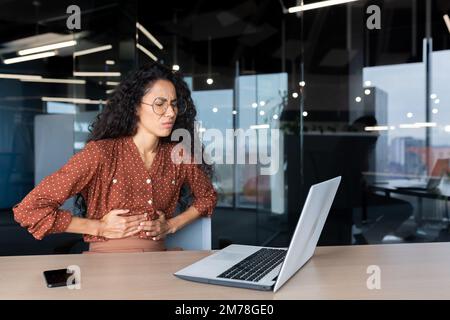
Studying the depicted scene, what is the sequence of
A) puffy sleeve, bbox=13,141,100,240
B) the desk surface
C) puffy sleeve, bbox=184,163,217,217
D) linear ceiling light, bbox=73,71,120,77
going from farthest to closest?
linear ceiling light, bbox=73,71,120,77 → puffy sleeve, bbox=184,163,217,217 → puffy sleeve, bbox=13,141,100,240 → the desk surface

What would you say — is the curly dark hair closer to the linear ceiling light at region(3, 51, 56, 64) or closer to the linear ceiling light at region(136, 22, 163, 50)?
the linear ceiling light at region(3, 51, 56, 64)

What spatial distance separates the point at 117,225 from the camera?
5.30 ft

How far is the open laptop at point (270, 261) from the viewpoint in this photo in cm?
100

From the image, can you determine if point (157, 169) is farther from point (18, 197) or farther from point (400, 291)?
point (18, 197)

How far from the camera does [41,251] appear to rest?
3.79 metres

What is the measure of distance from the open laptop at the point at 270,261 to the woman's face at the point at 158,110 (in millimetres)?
633

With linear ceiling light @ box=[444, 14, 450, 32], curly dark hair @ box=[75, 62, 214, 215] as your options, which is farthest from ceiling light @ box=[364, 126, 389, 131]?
curly dark hair @ box=[75, 62, 214, 215]

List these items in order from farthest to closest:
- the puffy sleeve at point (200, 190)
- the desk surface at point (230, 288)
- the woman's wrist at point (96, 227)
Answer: the puffy sleeve at point (200, 190)
the woman's wrist at point (96, 227)
the desk surface at point (230, 288)

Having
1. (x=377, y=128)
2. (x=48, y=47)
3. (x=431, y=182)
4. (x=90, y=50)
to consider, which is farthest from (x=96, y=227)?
(x=431, y=182)

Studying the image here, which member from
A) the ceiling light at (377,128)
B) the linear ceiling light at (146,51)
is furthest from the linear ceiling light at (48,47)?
the ceiling light at (377,128)

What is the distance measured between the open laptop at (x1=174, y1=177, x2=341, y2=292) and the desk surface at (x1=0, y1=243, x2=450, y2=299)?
0.08ft

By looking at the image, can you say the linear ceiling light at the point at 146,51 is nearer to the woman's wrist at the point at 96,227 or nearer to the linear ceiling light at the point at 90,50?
the linear ceiling light at the point at 90,50

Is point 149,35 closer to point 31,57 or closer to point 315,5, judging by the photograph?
point 31,57

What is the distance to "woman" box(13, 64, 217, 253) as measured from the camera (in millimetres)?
1545
